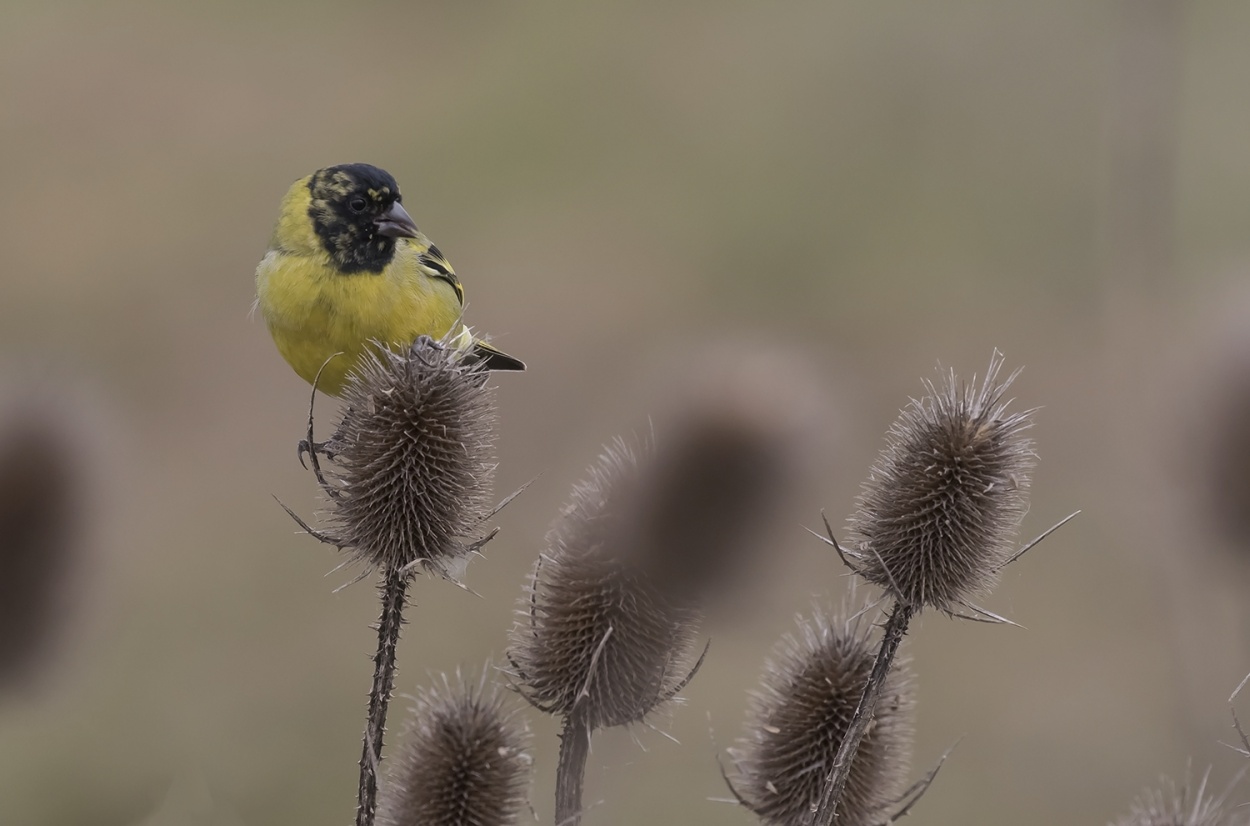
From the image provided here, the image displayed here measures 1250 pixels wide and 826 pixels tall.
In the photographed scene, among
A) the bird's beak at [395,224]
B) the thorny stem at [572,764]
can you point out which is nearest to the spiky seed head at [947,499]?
the thorny stem at [572,764]

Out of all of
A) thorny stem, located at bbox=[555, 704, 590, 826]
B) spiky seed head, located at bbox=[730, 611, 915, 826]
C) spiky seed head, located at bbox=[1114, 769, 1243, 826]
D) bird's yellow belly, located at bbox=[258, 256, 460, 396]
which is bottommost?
thorny stem, located at bbox=[555, 704, 590, 826]

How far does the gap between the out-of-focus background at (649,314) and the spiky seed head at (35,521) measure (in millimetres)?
91

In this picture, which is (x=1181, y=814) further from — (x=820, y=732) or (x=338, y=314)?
(x=338, y=314)

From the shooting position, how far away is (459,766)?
3.34m

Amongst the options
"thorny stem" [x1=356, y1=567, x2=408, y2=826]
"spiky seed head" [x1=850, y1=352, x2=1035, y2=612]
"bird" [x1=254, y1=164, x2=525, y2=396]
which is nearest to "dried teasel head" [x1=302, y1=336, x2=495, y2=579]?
"thorny stem" [x1=356, y1=567, x2=408, y2=826]

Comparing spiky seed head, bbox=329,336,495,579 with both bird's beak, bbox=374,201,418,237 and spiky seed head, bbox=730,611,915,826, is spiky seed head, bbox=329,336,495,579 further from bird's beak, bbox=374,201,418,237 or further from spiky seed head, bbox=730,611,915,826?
bird's beak, bbox=374,201,418,237

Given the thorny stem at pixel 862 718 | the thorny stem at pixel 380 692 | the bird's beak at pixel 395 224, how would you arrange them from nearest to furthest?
the thorny stem at pixel 862 718 → the thorny stem at pixel 380 692 → the bird's beak at pixel 395 224

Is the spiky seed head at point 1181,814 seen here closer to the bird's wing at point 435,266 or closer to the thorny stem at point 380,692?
the thorny stem at point 380,692

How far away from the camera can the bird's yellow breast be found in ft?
14.8

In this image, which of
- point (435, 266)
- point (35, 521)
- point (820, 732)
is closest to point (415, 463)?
point (820, 732)

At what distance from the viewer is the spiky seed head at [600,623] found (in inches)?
134

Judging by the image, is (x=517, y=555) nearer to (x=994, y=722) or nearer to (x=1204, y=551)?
(x=994, y=722)

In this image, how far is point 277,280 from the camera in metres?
4.71

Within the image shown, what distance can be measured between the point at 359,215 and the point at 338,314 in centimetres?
55
